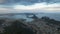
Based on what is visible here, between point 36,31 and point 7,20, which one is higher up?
point 7,20

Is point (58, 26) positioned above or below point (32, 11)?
below

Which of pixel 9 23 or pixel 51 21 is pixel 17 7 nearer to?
pixel 9 23

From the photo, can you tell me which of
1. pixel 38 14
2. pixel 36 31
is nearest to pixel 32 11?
pixel 38 14

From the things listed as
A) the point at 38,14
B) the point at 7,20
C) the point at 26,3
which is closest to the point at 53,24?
the point at 38,14

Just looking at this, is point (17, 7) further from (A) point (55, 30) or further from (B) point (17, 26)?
(A) point (55, 30)

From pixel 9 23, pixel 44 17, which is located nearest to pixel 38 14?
pixel 44 17

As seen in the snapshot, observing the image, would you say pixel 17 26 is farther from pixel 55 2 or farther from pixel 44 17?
pixel 55 2

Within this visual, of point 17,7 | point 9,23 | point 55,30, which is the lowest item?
point 55,30
